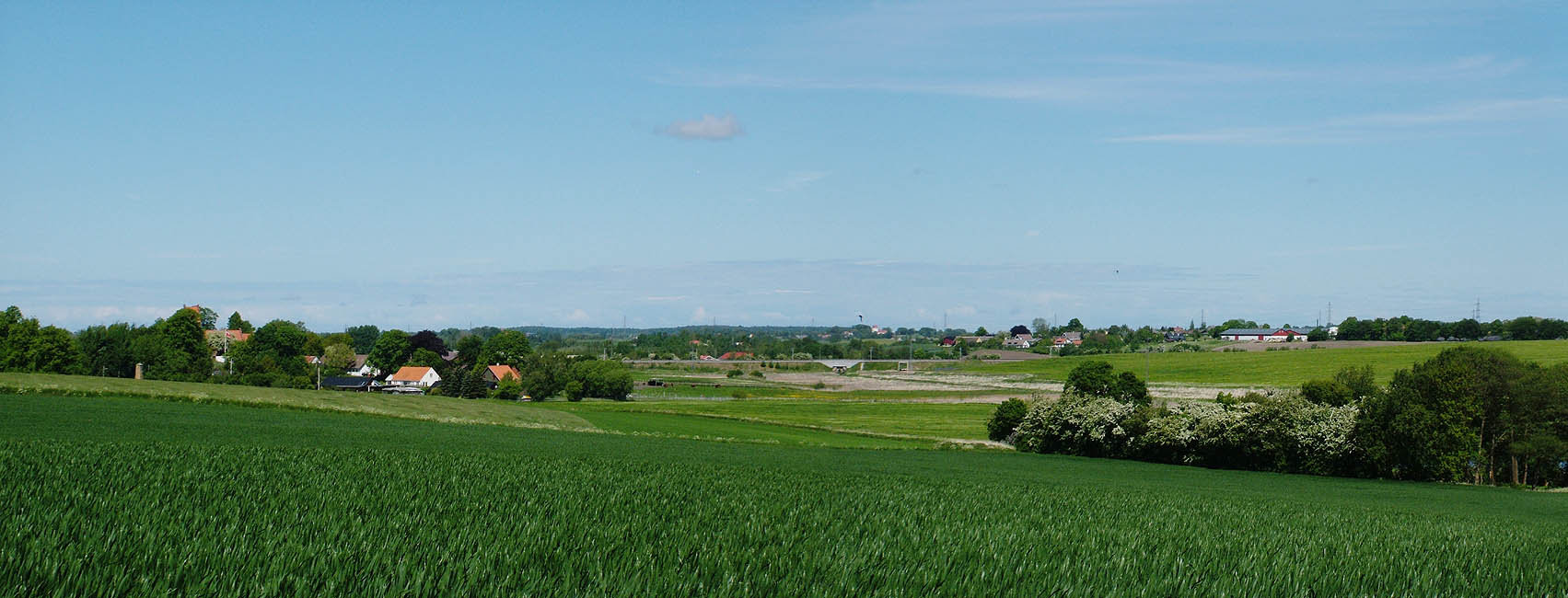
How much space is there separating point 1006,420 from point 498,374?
255 feet

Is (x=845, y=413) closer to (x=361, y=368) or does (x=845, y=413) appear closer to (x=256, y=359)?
(x=256, y=359)

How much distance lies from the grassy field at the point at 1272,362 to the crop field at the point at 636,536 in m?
104

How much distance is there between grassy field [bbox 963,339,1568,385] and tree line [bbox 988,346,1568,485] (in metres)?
52.1

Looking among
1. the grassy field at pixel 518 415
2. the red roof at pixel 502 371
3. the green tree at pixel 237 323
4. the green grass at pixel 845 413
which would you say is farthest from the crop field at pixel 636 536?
the green tree at pixel 237 323

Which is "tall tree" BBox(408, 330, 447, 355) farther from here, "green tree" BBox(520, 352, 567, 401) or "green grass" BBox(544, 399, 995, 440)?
"green grass" BBox(544, 399, 995, 440)

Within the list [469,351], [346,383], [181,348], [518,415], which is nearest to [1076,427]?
[518,415]

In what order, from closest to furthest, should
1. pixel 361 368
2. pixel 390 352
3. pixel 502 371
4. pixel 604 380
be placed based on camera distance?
pixel 604 380
pixel 502 371
pixel 390 352
pixel 361 368

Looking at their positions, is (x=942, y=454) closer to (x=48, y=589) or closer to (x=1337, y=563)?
(x=1337, y=563)

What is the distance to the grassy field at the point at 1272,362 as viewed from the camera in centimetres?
11612

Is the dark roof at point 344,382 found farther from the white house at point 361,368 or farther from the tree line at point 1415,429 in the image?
the tree line at point 1415,429

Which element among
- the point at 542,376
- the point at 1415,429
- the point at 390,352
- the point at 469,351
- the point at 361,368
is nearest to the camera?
the point at 1415,429

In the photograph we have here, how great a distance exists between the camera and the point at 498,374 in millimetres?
130625

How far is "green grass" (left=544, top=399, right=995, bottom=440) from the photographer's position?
3068 inches

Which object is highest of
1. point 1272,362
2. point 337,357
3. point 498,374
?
point 1272,362
